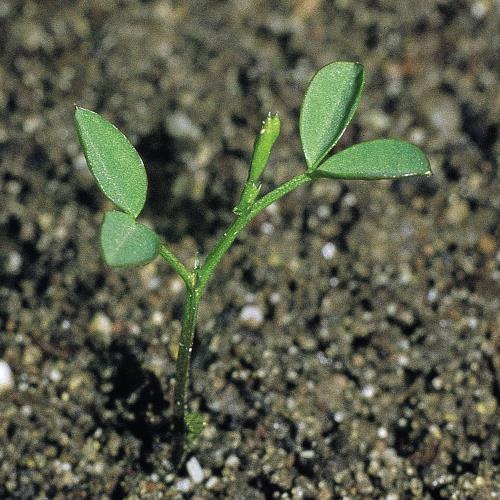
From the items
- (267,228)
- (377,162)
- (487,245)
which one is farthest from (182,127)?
(377,162)

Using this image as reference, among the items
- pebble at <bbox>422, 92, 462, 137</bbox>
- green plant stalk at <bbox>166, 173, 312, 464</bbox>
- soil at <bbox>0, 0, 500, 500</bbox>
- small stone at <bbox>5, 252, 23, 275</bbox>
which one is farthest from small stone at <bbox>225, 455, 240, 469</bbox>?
pebble at <bbox>422, 92, 462, 137</bbox>

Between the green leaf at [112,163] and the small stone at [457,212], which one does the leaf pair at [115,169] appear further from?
the small stone at [457,212]

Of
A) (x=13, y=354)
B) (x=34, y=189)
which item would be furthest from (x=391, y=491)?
(x=34, y=189)

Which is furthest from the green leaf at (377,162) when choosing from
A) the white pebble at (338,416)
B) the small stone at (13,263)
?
the small stone at (13,263)

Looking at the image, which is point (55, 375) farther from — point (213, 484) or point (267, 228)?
point (267, 228)

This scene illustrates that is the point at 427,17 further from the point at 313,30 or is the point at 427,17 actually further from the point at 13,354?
the point at 13,354

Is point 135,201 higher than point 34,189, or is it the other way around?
point 135,201

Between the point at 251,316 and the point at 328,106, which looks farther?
the point at 251,316
